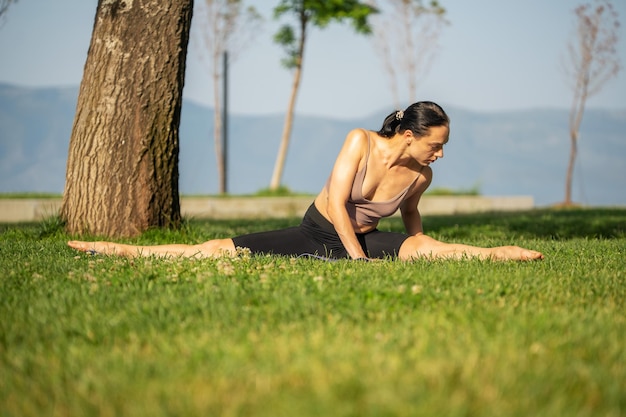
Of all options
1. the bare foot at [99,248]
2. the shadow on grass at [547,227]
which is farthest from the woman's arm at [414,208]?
the shadow on grass at [547,227]

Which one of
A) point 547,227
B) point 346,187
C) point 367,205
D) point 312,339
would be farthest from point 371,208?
point 547,227

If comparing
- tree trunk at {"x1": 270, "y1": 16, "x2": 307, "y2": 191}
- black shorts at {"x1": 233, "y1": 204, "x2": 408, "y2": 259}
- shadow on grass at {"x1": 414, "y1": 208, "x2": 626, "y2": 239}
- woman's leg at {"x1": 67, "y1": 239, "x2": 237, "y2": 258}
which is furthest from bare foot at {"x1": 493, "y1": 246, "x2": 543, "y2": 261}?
tree trunk at {"x1": 270, "y1": 16, "x2": 307, "y2": 191}

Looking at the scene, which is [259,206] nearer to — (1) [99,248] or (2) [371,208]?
(1) [99,248]

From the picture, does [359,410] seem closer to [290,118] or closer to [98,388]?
[98,388]

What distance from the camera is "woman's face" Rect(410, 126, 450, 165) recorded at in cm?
604

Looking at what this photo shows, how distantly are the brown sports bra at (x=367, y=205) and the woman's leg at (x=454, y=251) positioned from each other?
0.33 m

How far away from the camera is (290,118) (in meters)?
25.3

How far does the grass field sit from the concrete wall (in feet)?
42.4

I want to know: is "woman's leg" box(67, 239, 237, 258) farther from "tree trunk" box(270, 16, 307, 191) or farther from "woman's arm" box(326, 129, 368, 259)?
"tree trunk" box(270, 16, 307, 191)

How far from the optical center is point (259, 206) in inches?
823

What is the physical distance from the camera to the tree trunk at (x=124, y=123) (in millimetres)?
8594

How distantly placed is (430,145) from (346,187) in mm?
747

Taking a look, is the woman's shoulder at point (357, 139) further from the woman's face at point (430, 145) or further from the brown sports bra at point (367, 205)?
the woman's face at point (430, 145)

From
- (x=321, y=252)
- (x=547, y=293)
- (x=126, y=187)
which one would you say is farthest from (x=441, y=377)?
(x=126, y=187)
